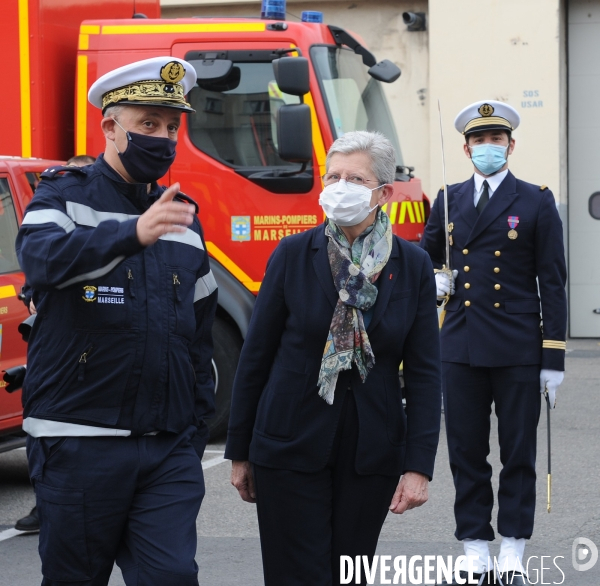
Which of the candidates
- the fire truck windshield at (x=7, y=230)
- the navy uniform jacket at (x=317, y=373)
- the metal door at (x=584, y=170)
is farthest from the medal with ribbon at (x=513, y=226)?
the metal door at (x=584, y=170)

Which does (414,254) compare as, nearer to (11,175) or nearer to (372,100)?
(11,175)

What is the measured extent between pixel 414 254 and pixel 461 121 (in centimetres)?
194

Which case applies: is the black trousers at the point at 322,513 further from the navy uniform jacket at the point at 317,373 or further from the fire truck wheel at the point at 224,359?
the fire truck wheel at the point at 224,359

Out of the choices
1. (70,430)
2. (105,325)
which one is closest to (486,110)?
(105,325)

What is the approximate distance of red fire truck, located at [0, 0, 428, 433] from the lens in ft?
25.9

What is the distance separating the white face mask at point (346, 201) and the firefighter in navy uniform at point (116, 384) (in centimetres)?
49

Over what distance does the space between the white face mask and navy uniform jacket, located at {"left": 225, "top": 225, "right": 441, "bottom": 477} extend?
0.35 feet

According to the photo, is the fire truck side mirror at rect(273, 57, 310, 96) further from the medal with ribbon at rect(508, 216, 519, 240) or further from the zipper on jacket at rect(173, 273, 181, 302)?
the zipper on jacket at rect(173, 273, 181, 302)

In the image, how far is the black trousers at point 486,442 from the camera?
4789mm

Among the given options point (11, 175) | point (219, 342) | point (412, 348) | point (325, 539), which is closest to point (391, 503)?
point (325, 539)

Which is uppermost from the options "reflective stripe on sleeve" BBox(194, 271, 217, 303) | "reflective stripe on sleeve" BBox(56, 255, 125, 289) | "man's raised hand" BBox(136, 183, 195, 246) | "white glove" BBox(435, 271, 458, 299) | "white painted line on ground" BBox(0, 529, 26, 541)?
A: "man's raised hand" BBox(136, 183, 195, 246)

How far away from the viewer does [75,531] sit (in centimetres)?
306

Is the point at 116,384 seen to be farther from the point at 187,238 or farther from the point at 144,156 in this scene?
the point at 144,156

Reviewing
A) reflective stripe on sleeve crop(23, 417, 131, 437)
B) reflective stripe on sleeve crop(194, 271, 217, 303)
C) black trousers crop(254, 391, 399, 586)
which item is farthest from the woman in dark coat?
reflective stripe on sleeve crop(23, 417, 131, 437)
